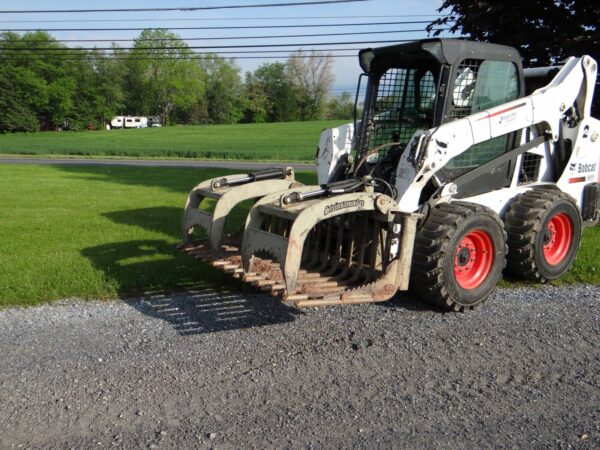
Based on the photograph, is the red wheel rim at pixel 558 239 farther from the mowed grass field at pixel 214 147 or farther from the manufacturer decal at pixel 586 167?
the mowed grass field at pixel 214 147

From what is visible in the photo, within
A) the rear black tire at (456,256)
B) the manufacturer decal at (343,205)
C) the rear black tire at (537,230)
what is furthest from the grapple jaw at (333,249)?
the rear black tire at (537,230)

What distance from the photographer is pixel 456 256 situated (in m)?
5.71

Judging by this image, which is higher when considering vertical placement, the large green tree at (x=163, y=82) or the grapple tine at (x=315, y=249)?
the large green tree at (x=163, y=82)

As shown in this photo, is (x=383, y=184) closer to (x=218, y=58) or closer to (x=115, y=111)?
(x=115, y=111)

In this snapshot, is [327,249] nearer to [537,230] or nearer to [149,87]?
[537,230]

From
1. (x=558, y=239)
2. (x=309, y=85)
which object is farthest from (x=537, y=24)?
(x=309, y=85)

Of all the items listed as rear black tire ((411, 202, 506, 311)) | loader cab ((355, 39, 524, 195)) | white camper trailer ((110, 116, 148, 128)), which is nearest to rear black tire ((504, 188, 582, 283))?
loader cab ((355, 39, 524, 195))

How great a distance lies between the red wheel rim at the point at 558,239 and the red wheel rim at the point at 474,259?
1232 mm

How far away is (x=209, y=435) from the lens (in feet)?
11.6

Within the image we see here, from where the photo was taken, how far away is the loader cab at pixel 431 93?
6.04m

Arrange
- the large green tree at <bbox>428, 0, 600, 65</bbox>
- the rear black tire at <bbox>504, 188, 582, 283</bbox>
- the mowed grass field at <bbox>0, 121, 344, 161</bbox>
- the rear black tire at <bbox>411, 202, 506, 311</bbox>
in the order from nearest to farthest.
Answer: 1. the rear black tire at <bbox>411, 202, 506, 311</bbox>
2. the rear black tire at <bbox>504, 188, 582, 283</bbox>
3. the large green tree at <bbox>428, 0, 600, 65</bbox>
4. the mowed grass field at <bbox>0, 121, 344, 161</bbox>

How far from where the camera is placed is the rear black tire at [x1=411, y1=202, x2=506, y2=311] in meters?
5.52

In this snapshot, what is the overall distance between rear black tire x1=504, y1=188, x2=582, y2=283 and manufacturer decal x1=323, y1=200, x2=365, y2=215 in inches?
83.7

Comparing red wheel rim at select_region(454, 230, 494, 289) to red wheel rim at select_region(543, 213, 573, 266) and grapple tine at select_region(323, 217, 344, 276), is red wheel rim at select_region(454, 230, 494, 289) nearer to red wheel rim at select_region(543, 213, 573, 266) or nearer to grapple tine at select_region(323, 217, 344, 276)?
grapple tine at select_region(323, 217, 344, 276)
